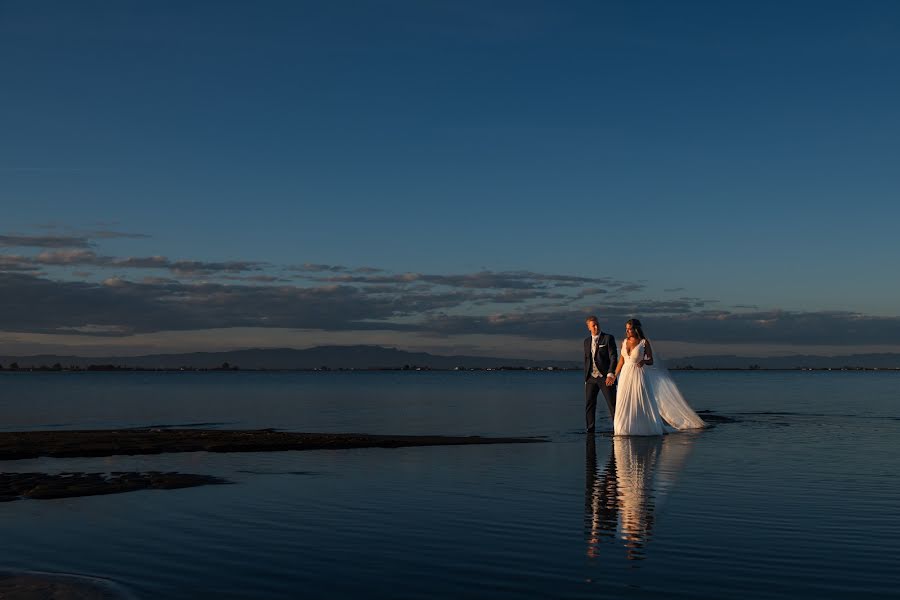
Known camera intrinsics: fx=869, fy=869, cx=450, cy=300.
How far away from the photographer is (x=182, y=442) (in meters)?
22.1

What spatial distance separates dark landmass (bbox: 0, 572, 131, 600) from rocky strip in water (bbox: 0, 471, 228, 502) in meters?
5.50

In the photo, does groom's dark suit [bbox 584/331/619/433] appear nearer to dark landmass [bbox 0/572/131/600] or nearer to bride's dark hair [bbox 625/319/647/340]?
bride's dark hair [bbox 625/319/647/340]

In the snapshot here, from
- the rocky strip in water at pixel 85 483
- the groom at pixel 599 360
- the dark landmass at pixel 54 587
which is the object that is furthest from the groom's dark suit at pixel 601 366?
the dark landmass at pixel 54 587

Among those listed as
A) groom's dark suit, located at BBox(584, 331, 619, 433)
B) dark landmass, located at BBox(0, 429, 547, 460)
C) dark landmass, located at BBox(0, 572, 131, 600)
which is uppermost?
groom's dark suit, located at BBox(584, 331, 619, 433)

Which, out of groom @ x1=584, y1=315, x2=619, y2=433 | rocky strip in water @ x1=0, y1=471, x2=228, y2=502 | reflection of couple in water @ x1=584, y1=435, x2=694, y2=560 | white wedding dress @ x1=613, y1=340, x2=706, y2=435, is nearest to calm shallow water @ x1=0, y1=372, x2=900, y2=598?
reflection of couple in water @ x1=584, y1=435, x2=694, y2=560

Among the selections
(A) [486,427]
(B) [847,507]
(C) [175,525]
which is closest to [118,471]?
(C) [175,525]

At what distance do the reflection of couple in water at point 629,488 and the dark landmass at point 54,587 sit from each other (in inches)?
184

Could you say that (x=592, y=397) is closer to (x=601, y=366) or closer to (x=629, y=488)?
(x=601, y=366)

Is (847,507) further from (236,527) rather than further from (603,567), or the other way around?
(236,527)

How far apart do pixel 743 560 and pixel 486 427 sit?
70.9 ft

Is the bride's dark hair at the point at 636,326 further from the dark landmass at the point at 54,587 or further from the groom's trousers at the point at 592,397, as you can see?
the dark landmass at the point at 54,587

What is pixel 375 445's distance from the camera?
842 inches

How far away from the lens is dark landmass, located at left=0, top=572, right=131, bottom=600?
7.29 m

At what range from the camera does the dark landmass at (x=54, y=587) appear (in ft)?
23.9
